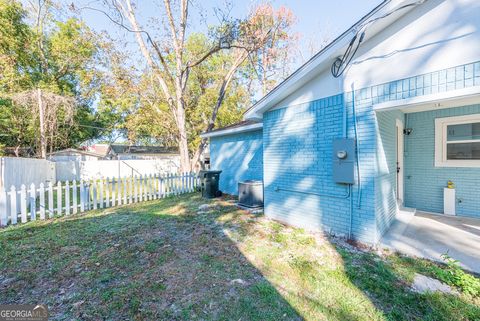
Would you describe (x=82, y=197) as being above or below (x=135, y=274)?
above

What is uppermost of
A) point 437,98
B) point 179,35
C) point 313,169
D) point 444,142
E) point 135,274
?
point 179,35

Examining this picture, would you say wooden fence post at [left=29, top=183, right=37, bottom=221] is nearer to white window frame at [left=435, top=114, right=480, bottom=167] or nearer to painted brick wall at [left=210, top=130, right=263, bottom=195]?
painted brick wall at [left=210, top=130, right=263, bottom=195]

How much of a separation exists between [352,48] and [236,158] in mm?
5617

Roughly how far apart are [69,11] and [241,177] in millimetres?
11194

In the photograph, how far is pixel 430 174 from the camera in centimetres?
554

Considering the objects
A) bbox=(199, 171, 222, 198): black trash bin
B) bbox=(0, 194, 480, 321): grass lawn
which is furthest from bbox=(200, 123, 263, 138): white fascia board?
bbox=(0, 194, 480, 321): grass lawn

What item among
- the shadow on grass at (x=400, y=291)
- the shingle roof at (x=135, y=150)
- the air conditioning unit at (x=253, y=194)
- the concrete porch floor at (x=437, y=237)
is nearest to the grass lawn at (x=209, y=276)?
the shadow on grass at (x=400, y=291)

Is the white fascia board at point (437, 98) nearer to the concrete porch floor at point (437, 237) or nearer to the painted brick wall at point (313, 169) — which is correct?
the painted brick wall at point (313, 169)

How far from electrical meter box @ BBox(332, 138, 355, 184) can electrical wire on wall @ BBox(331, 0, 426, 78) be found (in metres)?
1.32

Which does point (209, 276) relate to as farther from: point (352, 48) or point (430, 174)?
point (430, 174)

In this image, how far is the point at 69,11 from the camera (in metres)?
10.3

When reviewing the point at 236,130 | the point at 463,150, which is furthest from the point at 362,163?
the point at 236,130

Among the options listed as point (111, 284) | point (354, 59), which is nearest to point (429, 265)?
point (354, 59)

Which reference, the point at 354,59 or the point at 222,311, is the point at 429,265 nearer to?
the point at 222,311
